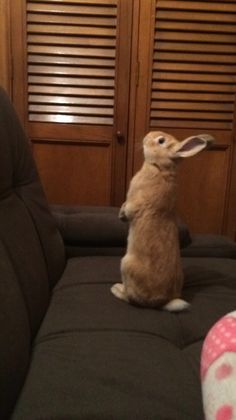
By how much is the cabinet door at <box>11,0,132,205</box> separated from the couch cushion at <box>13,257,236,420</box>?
81 cm

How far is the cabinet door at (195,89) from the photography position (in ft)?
6.08

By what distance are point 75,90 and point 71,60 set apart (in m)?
0.14

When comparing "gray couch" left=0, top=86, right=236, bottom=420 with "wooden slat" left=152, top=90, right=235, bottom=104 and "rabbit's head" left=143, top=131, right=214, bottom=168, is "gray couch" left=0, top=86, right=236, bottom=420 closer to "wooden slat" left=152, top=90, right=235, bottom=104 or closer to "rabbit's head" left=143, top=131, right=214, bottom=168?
"rabbit's head" left=143, top=131, right=214, bottom=168

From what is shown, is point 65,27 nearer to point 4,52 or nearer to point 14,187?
point 4,52

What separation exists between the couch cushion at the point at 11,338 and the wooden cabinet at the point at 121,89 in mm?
1139

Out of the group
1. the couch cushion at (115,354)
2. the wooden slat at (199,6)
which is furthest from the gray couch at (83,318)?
the wooden slat at (199,6)

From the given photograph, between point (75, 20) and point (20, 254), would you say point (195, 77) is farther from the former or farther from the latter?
point (20, 254)

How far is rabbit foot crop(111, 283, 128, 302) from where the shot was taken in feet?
3.84

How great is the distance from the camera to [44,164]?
2014 mm

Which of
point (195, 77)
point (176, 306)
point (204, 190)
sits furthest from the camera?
point (204, 190)

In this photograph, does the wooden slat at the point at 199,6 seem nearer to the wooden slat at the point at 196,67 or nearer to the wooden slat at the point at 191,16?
the wooden slat at the point at 191,16

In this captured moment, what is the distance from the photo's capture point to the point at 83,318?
1.04m

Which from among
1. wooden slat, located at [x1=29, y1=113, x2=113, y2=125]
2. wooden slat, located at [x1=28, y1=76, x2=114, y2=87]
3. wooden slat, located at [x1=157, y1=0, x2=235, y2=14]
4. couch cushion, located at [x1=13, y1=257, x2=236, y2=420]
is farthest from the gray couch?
wooden slat, located at [x1=157, y1=0, x2=235, y2=14]

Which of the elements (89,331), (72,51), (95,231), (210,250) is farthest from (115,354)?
(72,51)
